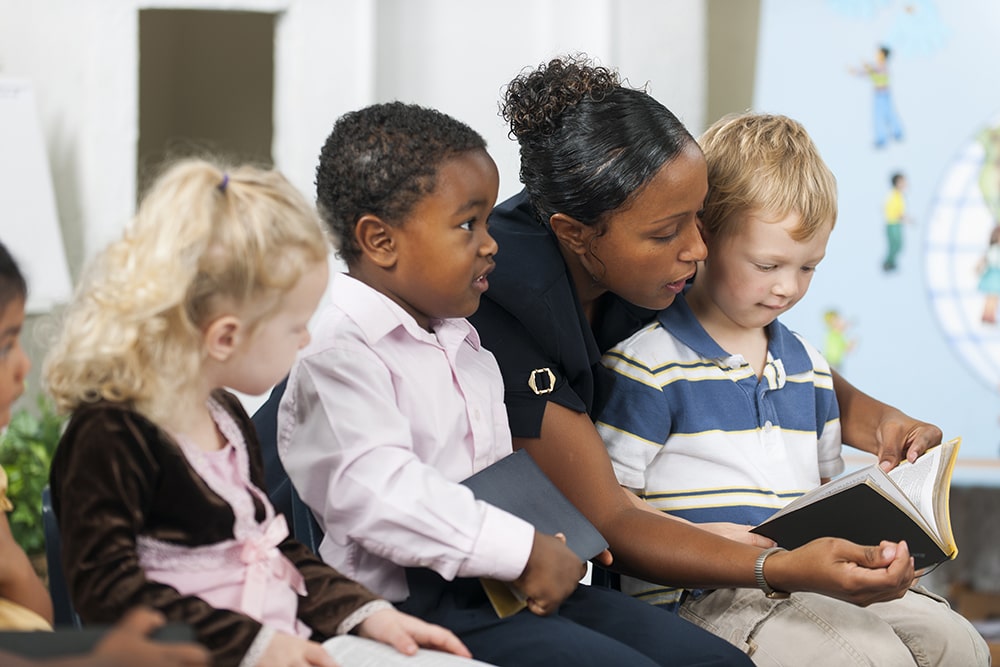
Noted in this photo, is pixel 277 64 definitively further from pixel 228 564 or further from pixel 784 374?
pixel 228 564

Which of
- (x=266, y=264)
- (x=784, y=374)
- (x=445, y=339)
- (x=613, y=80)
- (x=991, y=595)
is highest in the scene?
(x=613, y=80)

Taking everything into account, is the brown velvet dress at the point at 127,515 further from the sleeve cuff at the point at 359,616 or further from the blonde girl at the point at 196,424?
the sleeve cuff at the point at 359,616

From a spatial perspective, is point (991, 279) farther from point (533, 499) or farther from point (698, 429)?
point (533, 499)

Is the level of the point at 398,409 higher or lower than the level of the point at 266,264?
lower

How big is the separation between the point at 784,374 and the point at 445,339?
635mm

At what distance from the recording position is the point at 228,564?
1292 millimetres

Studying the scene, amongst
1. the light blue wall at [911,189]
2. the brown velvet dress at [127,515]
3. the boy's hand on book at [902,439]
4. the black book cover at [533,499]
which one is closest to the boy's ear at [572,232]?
the black book cover at [533,499]

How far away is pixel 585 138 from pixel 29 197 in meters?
2.25

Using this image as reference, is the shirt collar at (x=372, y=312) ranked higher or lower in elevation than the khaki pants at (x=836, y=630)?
higher

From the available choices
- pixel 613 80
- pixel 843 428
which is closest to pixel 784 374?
pixel 843 428

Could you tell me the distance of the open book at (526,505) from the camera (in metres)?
1.49

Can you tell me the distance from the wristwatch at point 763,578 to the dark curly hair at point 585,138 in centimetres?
53

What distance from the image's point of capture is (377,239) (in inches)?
62.6

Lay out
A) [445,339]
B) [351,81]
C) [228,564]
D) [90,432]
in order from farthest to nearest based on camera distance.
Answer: [351,81] → [445,339] → [228,564] → [90,432]
